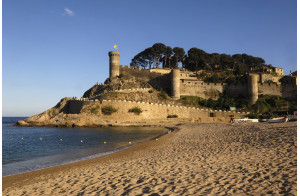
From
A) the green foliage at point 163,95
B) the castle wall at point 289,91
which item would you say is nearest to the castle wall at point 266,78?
the castle wall at point 289,91

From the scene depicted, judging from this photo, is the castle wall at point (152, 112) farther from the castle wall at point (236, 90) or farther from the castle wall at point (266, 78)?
the castle wall at point (266, 78)

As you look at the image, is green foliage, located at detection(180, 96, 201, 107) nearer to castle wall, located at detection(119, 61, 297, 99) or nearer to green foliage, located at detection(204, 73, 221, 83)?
castle wall, located at detection(119, 61, 297, 99)

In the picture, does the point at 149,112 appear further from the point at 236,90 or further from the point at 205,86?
the point at 236,90

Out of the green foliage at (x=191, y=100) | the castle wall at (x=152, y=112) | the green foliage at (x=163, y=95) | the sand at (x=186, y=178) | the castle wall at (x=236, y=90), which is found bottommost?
the sand at (x=186, y=178)

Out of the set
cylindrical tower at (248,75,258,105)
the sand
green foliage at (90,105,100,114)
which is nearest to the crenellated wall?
cylindrical tower at (248,75,258,105)

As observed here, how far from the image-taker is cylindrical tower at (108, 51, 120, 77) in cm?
5972

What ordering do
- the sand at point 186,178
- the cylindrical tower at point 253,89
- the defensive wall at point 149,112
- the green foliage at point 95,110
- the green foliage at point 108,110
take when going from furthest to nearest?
the cylindrical tower at point 253,89 → the defensive wall at point 149,112 → the green foliage at point 108,110 → the green foliage at point 95,110 → the sand at point 186,178

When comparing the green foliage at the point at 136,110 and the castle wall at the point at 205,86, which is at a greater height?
the castle wall at the point at 205,86

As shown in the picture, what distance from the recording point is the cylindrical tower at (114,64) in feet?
196

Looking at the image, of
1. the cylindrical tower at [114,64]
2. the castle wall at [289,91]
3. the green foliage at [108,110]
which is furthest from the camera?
the cylindrical tower at [114,64]

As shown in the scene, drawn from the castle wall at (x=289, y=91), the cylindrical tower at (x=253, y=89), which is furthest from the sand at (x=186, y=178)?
the castle wall at (x=289, y=91)

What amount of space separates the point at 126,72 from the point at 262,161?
2124 inches

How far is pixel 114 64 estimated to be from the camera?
59.7m

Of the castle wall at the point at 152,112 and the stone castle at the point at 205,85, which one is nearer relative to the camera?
the castle wall at the point at 152,112
